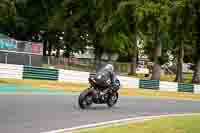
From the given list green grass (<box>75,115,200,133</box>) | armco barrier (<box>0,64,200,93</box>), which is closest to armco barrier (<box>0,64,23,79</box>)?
armco barrier (<box>0,64,200,93</box>)

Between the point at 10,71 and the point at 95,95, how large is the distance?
14464mm

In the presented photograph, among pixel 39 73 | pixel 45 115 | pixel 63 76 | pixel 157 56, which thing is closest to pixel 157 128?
pixel 45 115

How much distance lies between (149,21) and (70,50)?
31874 mm

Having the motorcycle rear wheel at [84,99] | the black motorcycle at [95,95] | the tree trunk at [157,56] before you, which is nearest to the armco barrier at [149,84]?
the tree trunk at [157,56]

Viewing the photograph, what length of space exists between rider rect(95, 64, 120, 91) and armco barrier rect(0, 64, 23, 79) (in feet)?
44.7

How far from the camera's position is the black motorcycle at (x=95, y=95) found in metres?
16.8

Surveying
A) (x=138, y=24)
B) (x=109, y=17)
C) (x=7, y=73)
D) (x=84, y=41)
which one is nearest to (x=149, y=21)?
(x=138, y=24)

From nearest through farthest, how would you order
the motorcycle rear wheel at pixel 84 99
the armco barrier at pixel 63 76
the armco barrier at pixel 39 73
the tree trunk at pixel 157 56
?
1. the motorcycle rear wheel at pixel 84 99
2. the armco barrier at pixel 63 76
3. the armco barrier at pixel 39 73
4. the tree trunk at pixel 157 56

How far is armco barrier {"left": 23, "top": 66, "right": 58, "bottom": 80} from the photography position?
30922mm

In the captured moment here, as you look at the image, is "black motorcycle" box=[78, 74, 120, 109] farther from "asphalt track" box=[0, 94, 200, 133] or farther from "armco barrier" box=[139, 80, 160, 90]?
"armco barrier" box=[139, 80, 160, 90]

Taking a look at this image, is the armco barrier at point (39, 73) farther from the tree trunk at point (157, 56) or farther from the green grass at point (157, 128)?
the green grass at point (157, 128)

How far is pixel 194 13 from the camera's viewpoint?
12.2 metres

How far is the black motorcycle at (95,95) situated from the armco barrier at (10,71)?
13342mm

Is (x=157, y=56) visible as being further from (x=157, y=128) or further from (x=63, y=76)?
(x=157, y=128)
